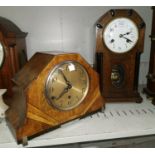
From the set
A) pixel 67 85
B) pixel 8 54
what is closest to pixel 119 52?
pixel 67 85

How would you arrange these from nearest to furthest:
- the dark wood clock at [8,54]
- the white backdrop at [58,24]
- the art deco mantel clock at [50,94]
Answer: the art deco mantel clock at [50,94], the dark wood clock at [8,54], the white backdrop at [58,24]

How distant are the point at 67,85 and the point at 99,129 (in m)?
0.25

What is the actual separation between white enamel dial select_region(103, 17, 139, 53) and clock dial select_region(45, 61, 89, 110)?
10.6 inches

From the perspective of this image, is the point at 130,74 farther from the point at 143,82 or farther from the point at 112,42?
the point at 143,82

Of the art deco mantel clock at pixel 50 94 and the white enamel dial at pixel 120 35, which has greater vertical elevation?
the white enamel dial at pixel 120 35

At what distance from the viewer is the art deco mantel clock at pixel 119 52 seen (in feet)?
3.37

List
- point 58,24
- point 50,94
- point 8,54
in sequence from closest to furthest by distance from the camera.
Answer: point 50,94 < point 8,54 < point 58,24

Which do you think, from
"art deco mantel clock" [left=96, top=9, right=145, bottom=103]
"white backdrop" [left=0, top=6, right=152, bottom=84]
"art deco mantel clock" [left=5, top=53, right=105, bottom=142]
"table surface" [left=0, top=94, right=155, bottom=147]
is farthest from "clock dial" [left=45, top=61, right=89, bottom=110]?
"white backdrop" [left=0, top=6, right=152, bottom=84]

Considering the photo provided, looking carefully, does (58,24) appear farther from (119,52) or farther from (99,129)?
(99,129)

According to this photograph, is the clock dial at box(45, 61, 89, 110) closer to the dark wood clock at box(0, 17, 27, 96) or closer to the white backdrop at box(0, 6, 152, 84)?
the dark wood clock at box(0, 17, 27, 96)

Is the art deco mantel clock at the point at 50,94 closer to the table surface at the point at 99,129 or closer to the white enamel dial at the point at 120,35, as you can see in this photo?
the table surface at the point at 99,129

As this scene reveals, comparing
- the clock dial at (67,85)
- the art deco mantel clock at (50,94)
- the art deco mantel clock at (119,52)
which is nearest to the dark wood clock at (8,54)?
the art deco mantel clock at (50,94)

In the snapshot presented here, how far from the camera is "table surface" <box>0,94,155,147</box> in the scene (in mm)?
805

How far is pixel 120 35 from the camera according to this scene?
1.06 metres
